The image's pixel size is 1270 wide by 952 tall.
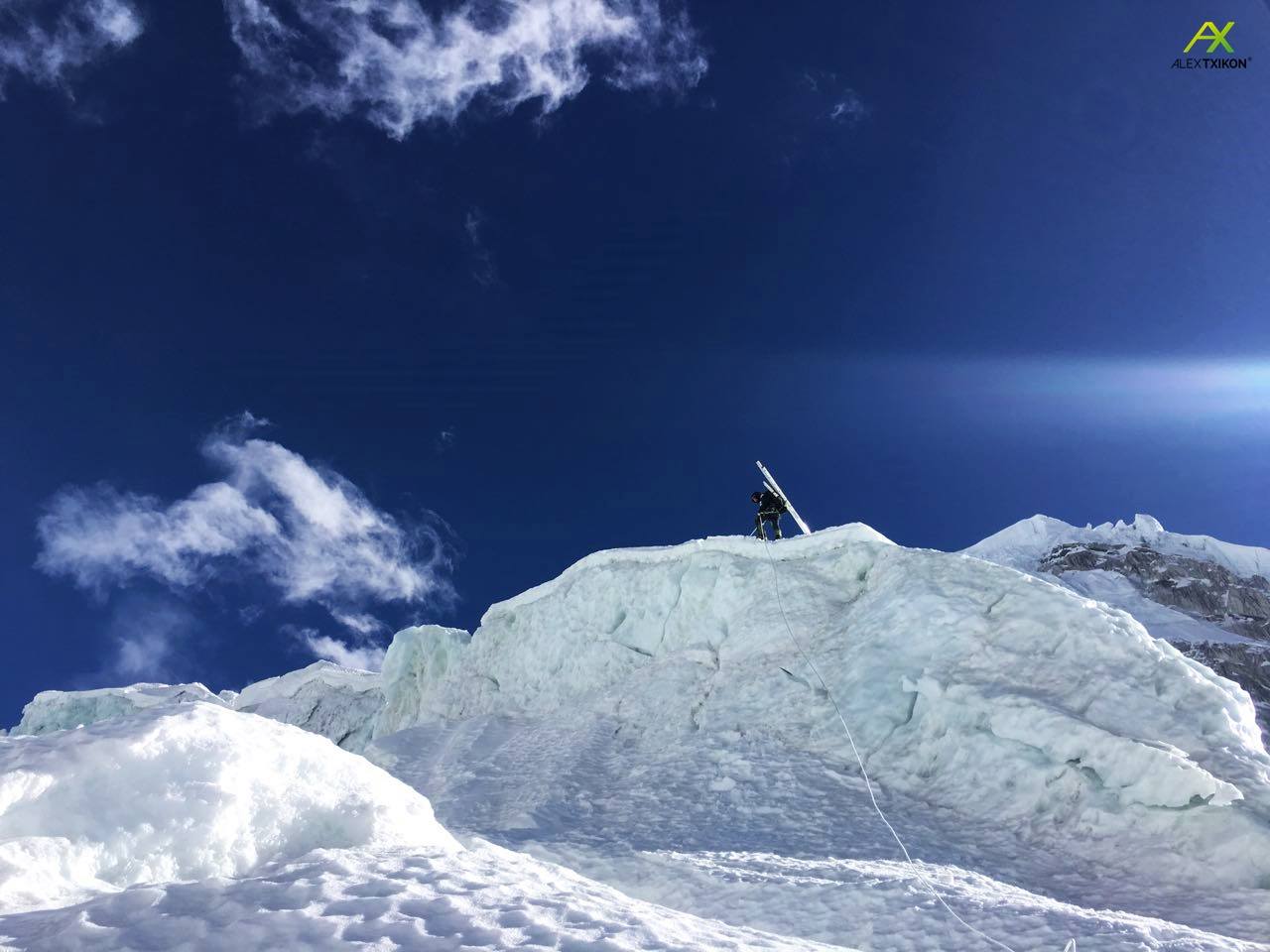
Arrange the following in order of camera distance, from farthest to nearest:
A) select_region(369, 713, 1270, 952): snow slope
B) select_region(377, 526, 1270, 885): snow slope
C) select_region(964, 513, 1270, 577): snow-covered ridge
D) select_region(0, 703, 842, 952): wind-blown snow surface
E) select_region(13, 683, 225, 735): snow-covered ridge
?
1. select_region(964, 513, 1270, 577): snow-covered ridge
2. select_region(13, 683, 225, 735): snow-covered ridge
3. select_region(377, 526, 1270, 885): snow slope
4. select_region(369, 713, 1270, 952): snow slope
5. select_region(0, 703, 842, 952): wind-blown snow surface

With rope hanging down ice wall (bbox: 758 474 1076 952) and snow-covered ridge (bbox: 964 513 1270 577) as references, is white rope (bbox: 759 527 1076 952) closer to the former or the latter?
rope hanging down ice wall (bbox: 758 474 1076 952)

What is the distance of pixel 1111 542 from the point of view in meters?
58.6

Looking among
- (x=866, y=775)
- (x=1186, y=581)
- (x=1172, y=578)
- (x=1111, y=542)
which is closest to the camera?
(x=866, y=775)

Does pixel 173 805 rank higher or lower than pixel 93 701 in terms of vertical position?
lower

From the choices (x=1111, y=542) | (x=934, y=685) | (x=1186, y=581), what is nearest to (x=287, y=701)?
(x=934, y=685)

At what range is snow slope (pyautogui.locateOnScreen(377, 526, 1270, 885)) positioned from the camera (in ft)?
33.8

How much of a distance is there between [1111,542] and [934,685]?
56.0 m

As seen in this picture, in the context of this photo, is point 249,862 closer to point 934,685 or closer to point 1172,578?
point 934,685

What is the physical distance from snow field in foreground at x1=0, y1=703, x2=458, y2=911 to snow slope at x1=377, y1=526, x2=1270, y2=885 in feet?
29.9

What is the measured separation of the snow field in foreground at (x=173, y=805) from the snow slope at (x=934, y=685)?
9.10m

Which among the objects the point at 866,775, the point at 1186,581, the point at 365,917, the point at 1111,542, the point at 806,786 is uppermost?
the point at 1111,542

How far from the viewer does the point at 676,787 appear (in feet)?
45.1

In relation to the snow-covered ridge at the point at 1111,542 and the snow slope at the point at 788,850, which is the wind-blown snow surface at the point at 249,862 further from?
the snow-covered ridge at the point at 1111,542

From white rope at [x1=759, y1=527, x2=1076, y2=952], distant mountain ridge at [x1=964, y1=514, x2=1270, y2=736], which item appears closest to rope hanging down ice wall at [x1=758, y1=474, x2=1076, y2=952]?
white rope at [x1=759, y1=527, x2=1076, y2=952]
